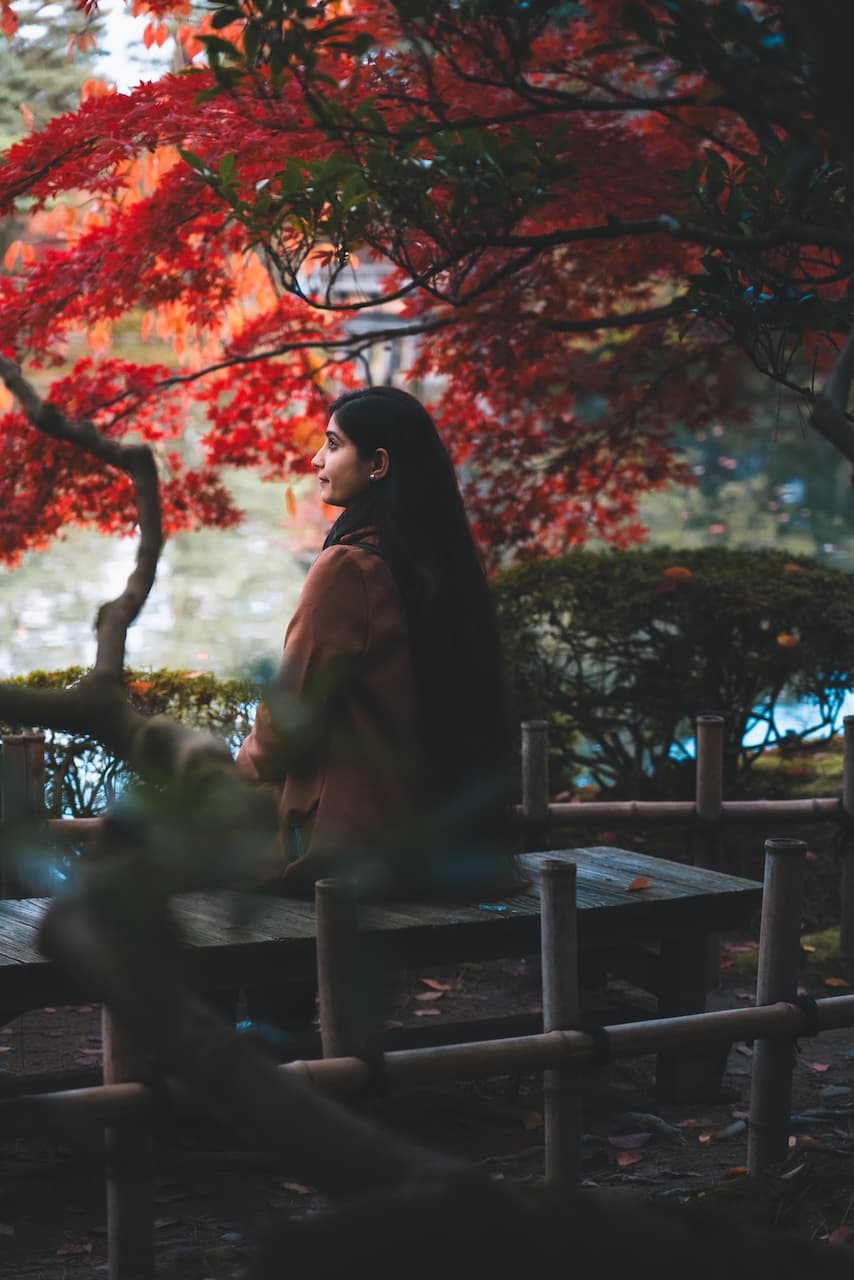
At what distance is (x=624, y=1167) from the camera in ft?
11.7

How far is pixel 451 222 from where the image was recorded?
407cm

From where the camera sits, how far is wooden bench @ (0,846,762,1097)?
10.5 feet

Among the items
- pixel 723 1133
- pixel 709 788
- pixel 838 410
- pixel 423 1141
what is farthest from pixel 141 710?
pixel 838 410

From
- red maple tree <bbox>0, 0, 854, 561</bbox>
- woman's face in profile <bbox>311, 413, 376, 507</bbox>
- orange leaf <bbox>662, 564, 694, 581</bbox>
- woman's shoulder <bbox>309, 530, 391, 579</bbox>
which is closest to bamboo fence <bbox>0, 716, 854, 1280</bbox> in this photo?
woman's shoulder <bbox>309, 530, 391, 579</bbox>

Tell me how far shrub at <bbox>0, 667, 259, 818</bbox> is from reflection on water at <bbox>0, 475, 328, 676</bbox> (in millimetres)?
3906

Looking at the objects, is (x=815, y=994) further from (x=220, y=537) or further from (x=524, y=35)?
(x=220, y=537)

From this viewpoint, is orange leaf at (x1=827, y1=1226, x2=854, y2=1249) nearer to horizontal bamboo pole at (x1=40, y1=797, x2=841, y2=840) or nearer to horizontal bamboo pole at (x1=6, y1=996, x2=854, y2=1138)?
horizontal bamboo pole at (x1=6, y1=996, x2=854, y2=1138)

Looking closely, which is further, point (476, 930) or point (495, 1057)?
point (476, 930)

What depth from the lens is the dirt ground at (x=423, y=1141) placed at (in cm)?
318

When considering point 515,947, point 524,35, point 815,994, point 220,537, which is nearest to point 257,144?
point 524,35

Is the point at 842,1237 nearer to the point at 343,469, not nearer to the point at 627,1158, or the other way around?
the point at 627,1158

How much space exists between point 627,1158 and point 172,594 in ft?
37.3

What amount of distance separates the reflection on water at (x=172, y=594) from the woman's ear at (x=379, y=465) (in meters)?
6.15

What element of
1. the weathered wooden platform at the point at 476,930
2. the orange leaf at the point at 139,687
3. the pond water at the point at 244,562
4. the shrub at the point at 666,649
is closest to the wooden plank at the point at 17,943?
the weathered wooden platform at the point at 476,930
